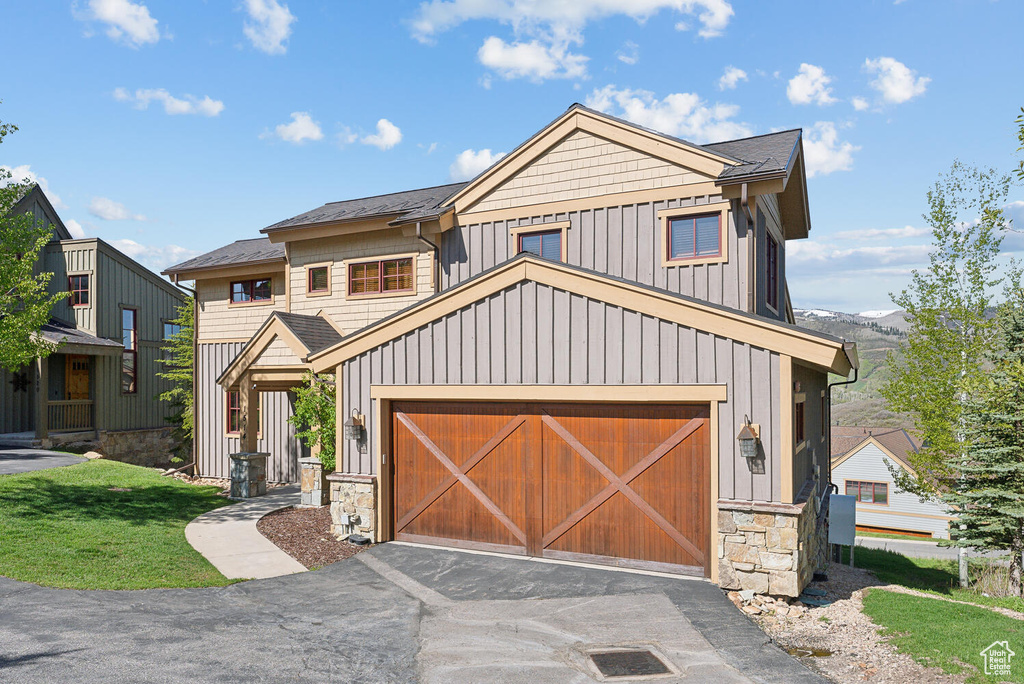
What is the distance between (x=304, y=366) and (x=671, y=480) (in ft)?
27.6

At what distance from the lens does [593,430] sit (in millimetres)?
9594

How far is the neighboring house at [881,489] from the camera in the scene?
112 ft

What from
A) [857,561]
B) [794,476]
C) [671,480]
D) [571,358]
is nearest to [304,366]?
[571,358]

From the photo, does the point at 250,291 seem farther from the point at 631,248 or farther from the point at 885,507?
the point at 885,507

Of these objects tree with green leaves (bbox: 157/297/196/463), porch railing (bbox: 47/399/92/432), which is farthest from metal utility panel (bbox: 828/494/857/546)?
porch railing (bbox: 47/399/92/432)

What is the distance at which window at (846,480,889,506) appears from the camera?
35.6m

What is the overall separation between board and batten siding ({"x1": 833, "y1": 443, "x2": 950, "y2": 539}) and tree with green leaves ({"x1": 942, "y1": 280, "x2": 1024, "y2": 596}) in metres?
23.0

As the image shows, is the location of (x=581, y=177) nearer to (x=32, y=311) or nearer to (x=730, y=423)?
(x=730, y=423)

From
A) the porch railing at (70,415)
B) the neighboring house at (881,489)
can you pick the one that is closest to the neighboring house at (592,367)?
the porch railing at (70,415)

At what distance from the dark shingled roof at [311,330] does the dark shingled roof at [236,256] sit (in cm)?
311

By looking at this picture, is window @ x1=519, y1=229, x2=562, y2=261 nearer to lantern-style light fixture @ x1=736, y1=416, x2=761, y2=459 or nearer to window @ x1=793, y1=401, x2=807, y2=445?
window @ x1=793, y1=401, x2=807, y2=445

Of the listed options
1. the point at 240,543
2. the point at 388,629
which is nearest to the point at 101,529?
the point at 240,543

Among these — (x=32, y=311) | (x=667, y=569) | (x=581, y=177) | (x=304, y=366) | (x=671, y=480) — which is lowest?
(x=667, y=569)

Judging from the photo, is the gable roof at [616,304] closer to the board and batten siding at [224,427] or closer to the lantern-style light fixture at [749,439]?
the lantern-style light fixture at [749,439]
